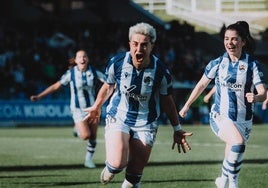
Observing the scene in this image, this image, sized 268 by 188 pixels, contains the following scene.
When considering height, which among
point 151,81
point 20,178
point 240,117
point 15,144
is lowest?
point 15,144

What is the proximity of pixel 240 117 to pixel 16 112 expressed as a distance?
802 inches

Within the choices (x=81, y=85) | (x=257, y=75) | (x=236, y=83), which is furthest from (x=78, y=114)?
(x=257, y=75)

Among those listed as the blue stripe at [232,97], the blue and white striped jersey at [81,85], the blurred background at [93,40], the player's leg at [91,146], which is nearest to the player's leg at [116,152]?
the blue stripe at [232,97]

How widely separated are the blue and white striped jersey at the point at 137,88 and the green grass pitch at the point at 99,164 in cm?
263

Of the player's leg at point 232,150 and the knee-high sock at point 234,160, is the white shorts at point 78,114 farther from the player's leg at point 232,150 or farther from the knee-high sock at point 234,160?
the knee-high sock at point 234,160

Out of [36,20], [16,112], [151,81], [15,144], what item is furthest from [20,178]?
[36,20]

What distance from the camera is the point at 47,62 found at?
3375 centimetres

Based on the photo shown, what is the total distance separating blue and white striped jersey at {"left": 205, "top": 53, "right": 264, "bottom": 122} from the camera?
11414mm

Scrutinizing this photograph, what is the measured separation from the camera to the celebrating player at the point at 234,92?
1133 cm

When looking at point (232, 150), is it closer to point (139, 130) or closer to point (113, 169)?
point (139, 130)

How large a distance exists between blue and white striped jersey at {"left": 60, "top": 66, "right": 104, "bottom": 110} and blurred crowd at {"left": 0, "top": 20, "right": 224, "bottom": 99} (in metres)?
14.8

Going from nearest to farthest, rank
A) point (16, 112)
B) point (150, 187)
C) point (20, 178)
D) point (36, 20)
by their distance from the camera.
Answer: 1. point (150, 187)
2. point (20, 178)
3. point (16, 112)
4. point (36, 20)

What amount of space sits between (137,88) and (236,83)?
2.08 meters

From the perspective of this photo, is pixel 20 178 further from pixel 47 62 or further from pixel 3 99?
pixel 47 62
